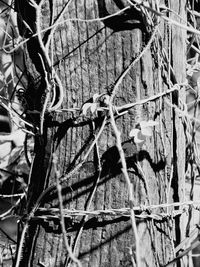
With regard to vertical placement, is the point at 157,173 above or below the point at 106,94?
below

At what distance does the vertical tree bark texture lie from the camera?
1429 mm

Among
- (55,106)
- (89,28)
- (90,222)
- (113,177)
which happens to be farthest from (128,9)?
(90,222)

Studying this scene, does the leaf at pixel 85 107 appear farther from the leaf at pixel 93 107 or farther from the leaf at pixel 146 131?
the leaf at pixel 146 131

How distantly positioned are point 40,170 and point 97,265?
0.35 meters

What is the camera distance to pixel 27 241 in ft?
5.19

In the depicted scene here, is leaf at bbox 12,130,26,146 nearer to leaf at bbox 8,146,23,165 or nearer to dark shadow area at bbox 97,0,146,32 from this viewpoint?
leaf at bbox 8,146,23,165

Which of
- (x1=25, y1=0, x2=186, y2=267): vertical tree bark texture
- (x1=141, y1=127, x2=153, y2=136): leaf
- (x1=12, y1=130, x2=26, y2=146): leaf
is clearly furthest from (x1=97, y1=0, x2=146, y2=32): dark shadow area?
(x1=12, y1=130, x2=26, y2=146): leaf

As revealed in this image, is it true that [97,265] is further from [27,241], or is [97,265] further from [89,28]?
[89,28]

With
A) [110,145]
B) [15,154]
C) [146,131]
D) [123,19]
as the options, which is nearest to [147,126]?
[146,131]

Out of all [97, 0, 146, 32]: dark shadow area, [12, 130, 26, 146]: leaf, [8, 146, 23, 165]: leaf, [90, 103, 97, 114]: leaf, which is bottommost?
[90, 103, 97, 114]: leaf

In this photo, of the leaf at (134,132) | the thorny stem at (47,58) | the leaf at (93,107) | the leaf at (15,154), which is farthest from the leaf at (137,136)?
the leaf at (15,154)

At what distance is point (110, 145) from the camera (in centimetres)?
144

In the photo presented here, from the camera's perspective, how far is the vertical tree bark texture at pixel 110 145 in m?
1.43

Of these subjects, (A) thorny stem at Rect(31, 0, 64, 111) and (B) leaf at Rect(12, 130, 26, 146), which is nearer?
(A) thorny stem at Rect(31, 0, 64, 111)
